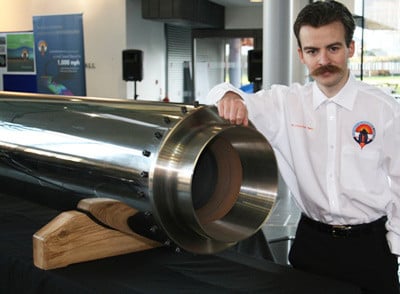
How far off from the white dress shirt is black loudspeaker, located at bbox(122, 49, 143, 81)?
7237 millimetres

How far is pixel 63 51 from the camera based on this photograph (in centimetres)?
951

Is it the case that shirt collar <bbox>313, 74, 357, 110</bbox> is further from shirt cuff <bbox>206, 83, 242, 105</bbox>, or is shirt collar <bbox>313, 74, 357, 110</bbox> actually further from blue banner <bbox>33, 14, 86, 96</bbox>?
blue banner <bbox>33, 14, 86, 96</bbox>

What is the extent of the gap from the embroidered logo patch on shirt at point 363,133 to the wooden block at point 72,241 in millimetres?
607

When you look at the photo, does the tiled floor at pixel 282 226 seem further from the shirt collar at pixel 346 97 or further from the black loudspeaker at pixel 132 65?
the black loudspeaker at pixel 132 65

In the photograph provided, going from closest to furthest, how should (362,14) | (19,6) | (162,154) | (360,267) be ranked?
(162,154) → (360,267) → (362,14) → (19,6)

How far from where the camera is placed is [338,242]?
1.51m

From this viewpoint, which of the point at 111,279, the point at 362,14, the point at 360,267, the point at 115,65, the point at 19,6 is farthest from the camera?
the point at 19,6

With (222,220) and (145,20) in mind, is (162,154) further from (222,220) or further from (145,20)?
(145,20)

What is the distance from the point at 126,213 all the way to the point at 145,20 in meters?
8.97

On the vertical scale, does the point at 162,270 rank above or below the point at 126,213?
below

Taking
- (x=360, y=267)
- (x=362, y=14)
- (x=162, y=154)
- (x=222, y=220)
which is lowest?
(x=360, y=267)

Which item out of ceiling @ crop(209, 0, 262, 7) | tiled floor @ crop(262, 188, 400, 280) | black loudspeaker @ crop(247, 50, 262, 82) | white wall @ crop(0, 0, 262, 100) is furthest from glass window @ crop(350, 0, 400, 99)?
white wall @ crop(0, 0, 262, 100)

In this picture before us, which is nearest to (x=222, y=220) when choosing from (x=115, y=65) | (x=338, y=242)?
(x=338, y=242)

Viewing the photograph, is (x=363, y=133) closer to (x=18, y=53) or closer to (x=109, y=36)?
(x=109, y=36)
